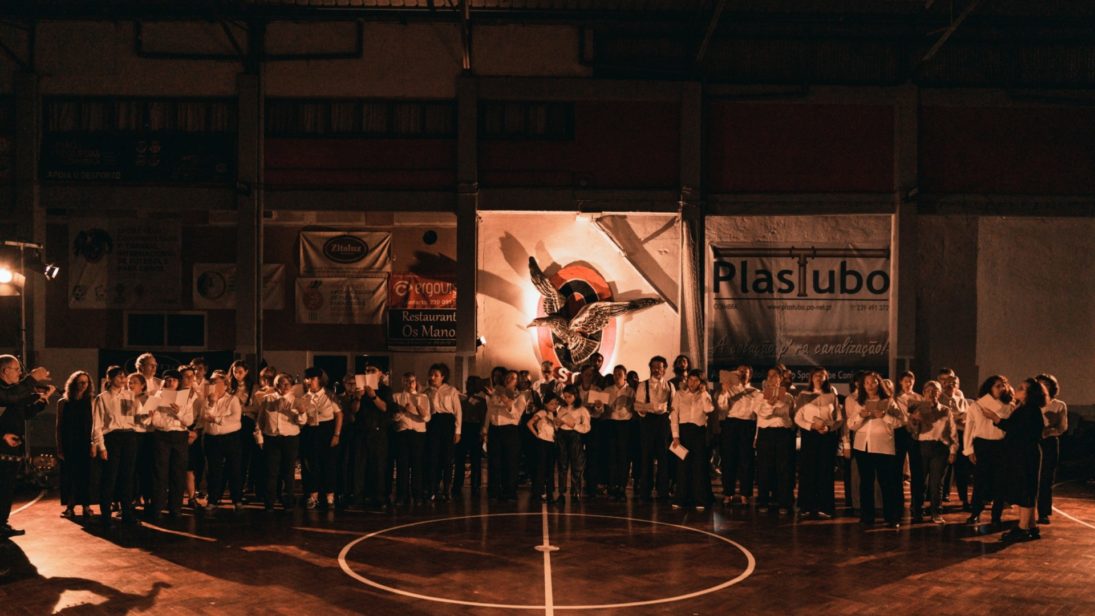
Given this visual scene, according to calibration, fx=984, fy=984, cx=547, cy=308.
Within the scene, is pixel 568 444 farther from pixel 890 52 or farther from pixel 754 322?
pixel 890 52

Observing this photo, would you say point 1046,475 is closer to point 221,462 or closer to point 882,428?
point 882,428

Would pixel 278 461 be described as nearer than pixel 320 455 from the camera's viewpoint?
Yes

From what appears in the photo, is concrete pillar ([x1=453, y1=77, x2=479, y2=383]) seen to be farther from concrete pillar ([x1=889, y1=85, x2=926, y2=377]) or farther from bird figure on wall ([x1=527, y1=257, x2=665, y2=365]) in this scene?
concrete pillar ([x1=889, y1=85, x2=926, y2=377])

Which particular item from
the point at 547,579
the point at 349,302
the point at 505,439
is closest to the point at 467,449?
the point at 505,439

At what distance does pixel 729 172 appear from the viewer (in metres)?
18.4

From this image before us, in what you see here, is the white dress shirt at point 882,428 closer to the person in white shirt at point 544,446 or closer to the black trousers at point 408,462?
the person in white shirt at point 544,446

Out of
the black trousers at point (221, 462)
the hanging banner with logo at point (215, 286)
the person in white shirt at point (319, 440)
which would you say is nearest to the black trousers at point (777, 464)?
the person in white shirt at point (319, 440)

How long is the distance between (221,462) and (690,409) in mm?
6174

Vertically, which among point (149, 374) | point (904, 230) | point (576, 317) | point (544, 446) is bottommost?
point (544, 446)

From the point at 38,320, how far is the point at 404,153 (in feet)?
25.6

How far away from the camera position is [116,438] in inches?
463

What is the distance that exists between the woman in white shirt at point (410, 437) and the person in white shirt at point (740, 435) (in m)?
4.09

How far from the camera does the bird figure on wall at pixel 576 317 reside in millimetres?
18281

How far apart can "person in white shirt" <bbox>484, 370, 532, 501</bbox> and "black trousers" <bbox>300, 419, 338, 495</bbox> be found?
220 cm
